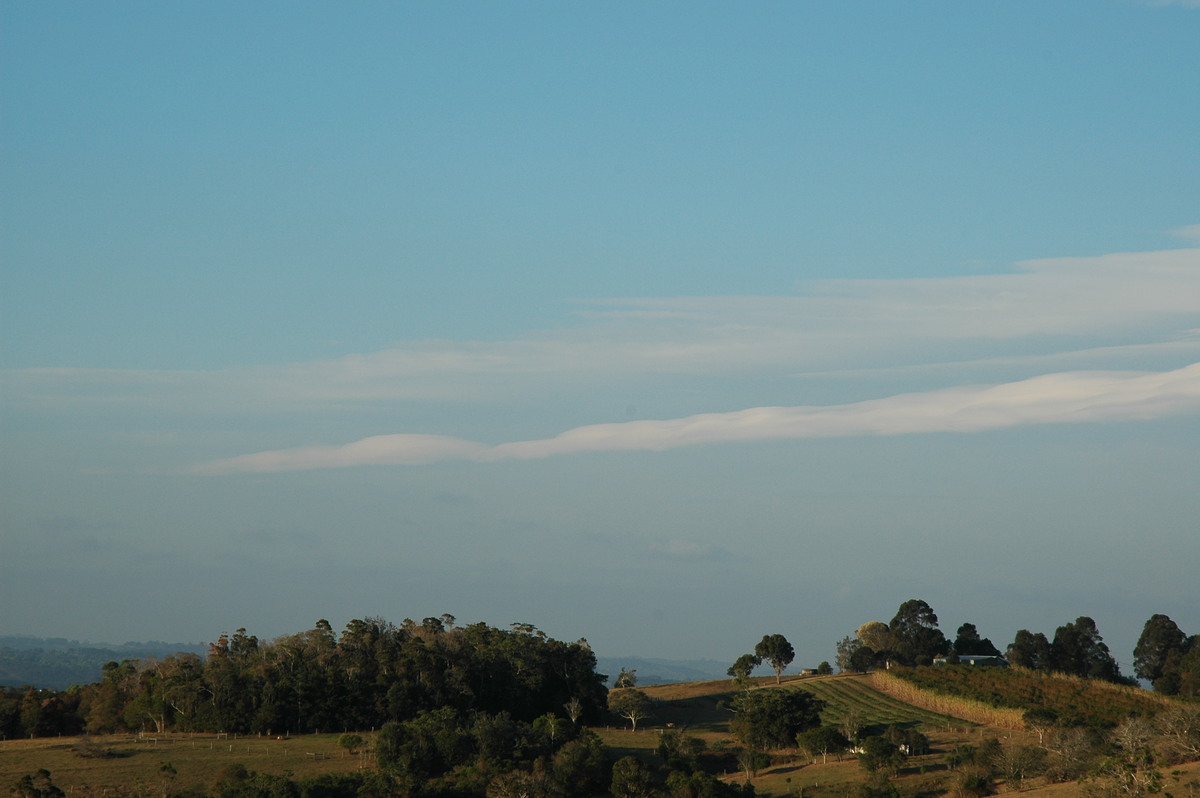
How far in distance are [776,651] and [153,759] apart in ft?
308

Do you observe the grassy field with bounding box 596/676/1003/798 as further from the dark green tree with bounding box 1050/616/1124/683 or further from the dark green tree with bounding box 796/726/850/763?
the dark green tree with bounding box 1050/616/1124/683

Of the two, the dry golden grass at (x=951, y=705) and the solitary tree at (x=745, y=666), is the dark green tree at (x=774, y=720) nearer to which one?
the dry golden grass at (x=951, y=705)

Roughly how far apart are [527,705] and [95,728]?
38.7 meters

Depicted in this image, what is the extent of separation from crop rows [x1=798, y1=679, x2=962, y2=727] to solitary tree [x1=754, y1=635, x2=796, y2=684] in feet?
21.1

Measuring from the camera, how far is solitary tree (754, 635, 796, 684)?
157250 mm

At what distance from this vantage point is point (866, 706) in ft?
412

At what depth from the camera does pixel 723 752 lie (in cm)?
9625

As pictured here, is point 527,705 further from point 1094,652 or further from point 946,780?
point 1094,652

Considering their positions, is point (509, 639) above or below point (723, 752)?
above

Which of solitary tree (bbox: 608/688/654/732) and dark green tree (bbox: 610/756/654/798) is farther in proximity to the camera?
solitary tree (bbox: 608/688/654/732)

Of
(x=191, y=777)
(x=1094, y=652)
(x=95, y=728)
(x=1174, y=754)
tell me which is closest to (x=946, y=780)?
(x=1174, y=754)

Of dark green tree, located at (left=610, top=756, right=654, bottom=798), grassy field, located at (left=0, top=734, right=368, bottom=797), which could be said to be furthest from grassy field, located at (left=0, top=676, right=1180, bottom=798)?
dark green tree, located at (left=610, top=756, right=654, bottom=798)

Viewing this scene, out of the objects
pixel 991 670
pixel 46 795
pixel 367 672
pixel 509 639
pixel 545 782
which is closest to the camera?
pixel 46 795

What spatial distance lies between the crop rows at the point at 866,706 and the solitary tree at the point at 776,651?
21.1ft
